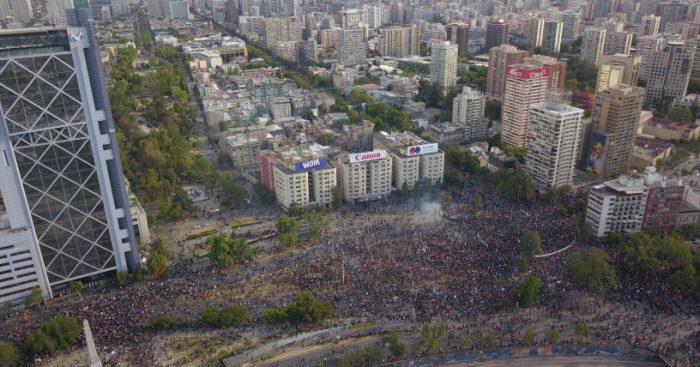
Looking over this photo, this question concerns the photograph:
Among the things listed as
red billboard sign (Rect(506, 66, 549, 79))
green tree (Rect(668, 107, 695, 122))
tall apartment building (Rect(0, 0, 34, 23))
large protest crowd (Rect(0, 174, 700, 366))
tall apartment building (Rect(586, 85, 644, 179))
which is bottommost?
large protest crowd (Rect(0, 174, 700, 366))

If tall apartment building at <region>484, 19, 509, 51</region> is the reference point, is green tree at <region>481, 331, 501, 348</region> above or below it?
below

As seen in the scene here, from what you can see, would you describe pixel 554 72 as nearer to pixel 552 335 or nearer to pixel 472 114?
pixel 472 114

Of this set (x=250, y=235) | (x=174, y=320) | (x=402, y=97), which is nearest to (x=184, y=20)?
(x=402, y=97)

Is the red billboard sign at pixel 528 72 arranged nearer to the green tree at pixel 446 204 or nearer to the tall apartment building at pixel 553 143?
the tall apartment building at pixel 553 143

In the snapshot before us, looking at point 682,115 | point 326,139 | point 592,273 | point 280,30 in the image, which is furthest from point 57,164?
point 280,30

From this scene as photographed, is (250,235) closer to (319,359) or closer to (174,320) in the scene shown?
(174,320)

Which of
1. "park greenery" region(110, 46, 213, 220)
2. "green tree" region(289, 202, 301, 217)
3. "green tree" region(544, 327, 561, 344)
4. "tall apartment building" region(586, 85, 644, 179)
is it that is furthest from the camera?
"tall apartment building" region(586, 85, 644, 179)

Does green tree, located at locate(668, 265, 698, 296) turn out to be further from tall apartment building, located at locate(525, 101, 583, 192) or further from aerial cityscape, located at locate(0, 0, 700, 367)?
tall apartment building, located at locate(525, 101, 583, 192)

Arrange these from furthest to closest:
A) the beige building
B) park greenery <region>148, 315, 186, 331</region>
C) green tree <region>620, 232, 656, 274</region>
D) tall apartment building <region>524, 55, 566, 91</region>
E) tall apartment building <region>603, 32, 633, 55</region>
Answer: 1. tall apartment building <region>603, 32, 633, 55</region>
2. tall apartment building <region>524, 55, 566, 91</region>
3. the beige building
4. green tree <region>620, 232, 656, 274</region>
5. park greenery <region>148, 315, 186, 331</region>


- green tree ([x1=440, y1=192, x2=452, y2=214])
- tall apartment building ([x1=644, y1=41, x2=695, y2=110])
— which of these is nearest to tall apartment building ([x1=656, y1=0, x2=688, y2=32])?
tall apartment building ([x1=644, y1=41, x2=695, y2=110])
